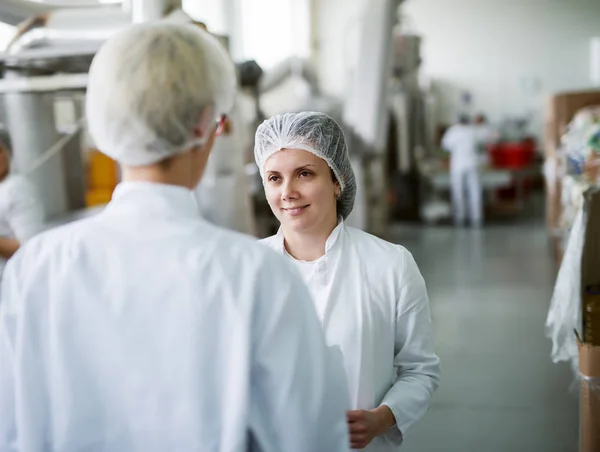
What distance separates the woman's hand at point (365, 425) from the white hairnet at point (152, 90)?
53 centimetres

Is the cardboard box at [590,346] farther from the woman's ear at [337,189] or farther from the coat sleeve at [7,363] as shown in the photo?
the coat sleeve at [7,363]

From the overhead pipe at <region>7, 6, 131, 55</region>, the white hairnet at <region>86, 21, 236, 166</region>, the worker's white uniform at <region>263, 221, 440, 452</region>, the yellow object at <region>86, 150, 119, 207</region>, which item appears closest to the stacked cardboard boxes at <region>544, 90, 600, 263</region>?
the overhead pipe at <region>7, 6, 131, 55</region>

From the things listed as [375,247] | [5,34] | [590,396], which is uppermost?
[5,34]

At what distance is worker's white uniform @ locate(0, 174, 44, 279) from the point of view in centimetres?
223

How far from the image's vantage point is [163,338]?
0.81m

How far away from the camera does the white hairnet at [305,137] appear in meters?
1.14

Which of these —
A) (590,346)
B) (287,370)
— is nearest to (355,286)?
(287,370)

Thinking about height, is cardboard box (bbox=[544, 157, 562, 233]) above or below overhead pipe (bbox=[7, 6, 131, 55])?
below

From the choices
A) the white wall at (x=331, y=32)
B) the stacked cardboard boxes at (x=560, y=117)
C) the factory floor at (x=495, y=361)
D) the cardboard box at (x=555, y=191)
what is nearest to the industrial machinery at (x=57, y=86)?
the factory floor at (x=495, y=361)

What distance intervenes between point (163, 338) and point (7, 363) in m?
0.24

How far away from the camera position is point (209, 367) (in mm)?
813

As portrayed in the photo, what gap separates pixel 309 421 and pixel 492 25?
37.3 feet

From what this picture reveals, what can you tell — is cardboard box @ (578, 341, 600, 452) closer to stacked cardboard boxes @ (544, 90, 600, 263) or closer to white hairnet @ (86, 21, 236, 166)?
white hairnet @ (86, 21, 236, 166)

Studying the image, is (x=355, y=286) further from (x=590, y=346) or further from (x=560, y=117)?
(x=560, y=117)
